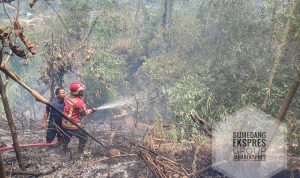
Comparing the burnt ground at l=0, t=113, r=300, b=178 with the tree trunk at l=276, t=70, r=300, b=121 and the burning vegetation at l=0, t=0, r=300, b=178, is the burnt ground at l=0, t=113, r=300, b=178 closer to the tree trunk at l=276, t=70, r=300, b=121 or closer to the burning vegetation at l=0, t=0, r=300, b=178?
the burning vegetation at l=0, t=0, r=300, b=178

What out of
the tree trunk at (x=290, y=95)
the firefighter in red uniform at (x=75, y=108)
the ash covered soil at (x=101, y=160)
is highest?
the tree trunk at (x=290, y=95)

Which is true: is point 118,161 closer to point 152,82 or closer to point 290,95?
point 290,95

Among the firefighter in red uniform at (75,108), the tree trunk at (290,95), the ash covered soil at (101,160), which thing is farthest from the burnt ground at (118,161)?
the tree trunk at (290,95)

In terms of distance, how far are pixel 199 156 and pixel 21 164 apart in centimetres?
351

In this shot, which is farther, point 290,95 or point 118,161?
point 118,161

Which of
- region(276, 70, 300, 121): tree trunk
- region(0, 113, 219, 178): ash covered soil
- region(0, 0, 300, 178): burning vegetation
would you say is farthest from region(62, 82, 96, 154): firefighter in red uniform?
region(276, 70, 300, 121): tree trunk

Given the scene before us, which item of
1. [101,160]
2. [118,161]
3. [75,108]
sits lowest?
[118,161]

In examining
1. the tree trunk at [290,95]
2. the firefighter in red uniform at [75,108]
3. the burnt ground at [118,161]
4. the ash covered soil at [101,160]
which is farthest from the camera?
the firefighter in red uniform at [75,108]

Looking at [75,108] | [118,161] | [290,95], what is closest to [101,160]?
[118,161]

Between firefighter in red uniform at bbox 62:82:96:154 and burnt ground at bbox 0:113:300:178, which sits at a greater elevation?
firefighter in red uniform at bbox 62:82:96:154

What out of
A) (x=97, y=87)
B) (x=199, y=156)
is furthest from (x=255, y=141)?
(x=97, y=87)

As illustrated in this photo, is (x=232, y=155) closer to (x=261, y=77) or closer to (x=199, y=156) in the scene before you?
(x=199, y=156)

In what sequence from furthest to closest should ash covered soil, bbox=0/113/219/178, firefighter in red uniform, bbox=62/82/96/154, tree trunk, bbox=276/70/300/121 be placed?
1. firefighter in red uniform, bbox=62/82/96/154
2. ash covered soil, bbox=0/113/219/178
3. tree trunk, bbox=276/70/300/121

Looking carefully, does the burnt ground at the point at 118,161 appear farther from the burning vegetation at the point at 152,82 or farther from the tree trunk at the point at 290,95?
the tree trunk at the point at 290,95
